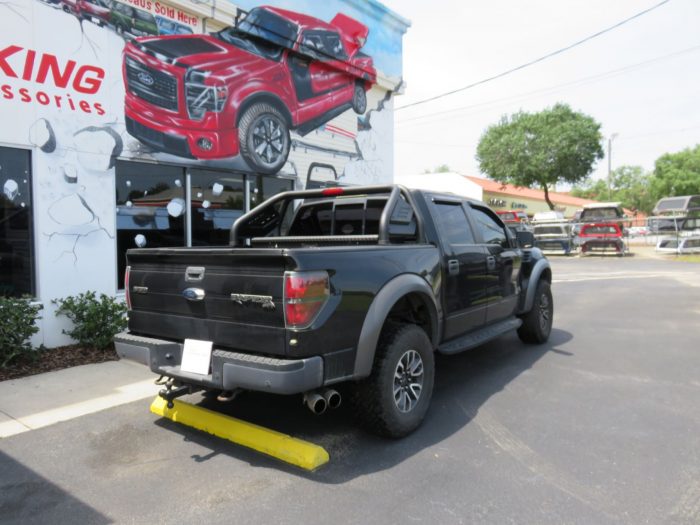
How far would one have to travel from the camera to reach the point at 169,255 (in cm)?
366

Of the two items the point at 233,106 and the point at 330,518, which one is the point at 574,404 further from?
the point at 233,106

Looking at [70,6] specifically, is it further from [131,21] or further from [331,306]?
[331,306]

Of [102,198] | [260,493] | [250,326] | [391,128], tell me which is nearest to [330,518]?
[260,493]

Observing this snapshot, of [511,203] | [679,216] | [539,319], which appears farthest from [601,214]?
[539,319]

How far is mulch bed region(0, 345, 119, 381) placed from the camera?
17.3 feet

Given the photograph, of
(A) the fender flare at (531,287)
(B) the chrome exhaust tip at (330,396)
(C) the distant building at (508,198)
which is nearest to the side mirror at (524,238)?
(A) the fender flare at (531,287)

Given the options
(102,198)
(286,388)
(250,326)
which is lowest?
(286,388)

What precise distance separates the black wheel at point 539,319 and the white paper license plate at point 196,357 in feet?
13.7

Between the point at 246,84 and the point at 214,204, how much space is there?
205 centimetres

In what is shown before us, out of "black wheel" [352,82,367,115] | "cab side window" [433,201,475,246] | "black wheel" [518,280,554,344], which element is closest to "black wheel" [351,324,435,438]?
"cab side window" [433,201,475,246]

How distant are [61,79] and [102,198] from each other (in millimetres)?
1447

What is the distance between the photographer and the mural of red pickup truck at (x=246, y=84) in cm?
719

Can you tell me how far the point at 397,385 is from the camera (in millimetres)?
3672

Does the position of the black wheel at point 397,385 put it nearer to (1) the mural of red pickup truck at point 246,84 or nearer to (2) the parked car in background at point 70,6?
(1) the mural of red pickup truck at point 246,84
